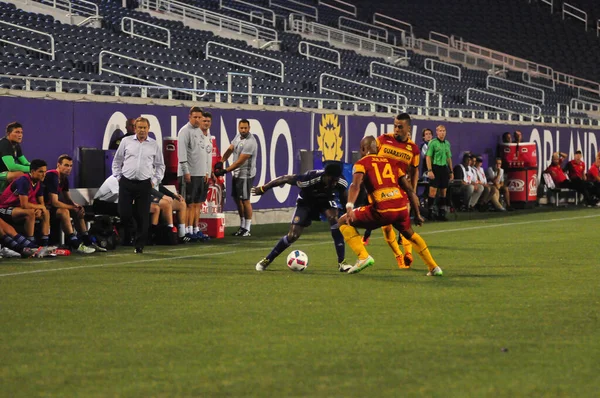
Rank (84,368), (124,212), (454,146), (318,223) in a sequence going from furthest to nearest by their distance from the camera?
(454,146)
(318,223)
(124,212)
(84,368)

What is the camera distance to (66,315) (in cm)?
923

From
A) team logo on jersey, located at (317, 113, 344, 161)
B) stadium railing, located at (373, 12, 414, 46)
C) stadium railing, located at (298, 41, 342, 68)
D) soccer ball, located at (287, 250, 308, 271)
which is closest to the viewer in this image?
soccer ball, located at (287, 250, 308, 271)

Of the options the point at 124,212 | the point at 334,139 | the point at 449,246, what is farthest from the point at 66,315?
the point at 334,139

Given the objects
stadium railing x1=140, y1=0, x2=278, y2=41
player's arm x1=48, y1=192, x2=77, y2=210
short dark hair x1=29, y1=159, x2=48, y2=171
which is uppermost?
stadium railing x1=140, y1=0, x2=278, y2=41

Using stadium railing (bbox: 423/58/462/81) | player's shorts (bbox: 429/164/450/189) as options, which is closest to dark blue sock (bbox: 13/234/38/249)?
player's shorts (bbox: 429/164/450/189)

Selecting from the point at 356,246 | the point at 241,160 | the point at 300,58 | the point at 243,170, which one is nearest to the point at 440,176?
the point at 243,170

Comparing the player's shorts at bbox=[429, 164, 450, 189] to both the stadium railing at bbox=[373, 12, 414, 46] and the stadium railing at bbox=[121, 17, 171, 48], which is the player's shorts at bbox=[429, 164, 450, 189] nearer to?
the stadium railing at bbox=[121, 17, 171, 48]

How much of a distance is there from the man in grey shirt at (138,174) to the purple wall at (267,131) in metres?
2.02

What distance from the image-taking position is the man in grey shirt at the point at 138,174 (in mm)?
15406

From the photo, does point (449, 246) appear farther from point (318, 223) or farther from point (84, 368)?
point (84, 368)

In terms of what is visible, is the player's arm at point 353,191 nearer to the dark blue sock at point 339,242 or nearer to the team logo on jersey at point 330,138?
the dark blue sock at point 339,242

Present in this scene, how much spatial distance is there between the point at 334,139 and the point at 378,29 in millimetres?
21624

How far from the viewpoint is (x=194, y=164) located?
719 inches

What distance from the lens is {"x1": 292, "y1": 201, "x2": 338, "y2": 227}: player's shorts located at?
12.9 meters
